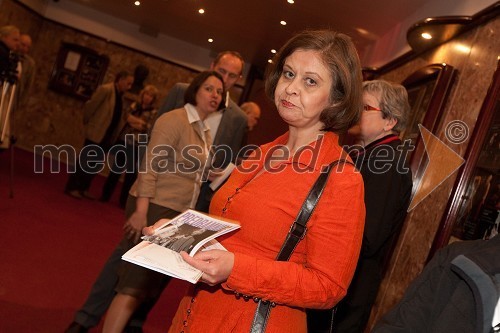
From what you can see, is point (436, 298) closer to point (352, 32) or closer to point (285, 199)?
point (285, 199)

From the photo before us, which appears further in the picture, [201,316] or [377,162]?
[377,162]

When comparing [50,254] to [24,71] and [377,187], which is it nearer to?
[24,71]

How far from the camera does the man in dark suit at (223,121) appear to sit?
343 centimetres

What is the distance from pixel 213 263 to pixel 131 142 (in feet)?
21.8

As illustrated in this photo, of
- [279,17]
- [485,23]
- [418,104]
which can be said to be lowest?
[418,104]

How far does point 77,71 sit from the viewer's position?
11219 mm

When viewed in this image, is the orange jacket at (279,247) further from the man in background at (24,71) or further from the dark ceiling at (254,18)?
the man in background at (24,71)

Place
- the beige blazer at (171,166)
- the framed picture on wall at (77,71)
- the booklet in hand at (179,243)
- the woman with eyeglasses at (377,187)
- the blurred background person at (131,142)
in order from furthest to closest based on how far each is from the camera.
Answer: the framed picture on wall at (77,71) < the blurred background person at (131,142) < the beige blazer at (171,166) < the woman with eyeglasses at (377,187) < the booklet in hand at (179,243)

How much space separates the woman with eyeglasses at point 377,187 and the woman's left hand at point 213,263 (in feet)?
3.44

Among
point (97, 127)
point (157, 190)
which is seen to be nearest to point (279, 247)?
point (157, 190)

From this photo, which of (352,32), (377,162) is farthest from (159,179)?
(352,32)

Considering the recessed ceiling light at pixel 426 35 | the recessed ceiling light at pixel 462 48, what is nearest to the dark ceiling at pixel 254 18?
the recessed ceiling light at pixel 426 35

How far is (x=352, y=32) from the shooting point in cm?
701

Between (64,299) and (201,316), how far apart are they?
2.35 m
